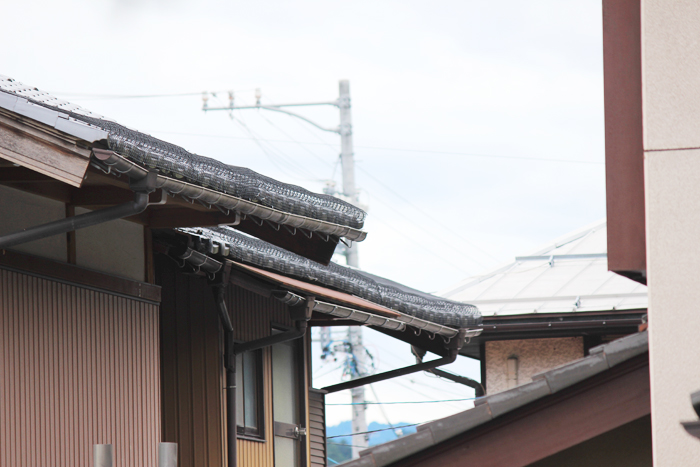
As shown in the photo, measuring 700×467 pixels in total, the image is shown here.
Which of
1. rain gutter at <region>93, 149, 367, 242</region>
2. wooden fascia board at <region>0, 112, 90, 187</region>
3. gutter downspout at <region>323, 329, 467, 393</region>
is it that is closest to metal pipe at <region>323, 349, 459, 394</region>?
gutter downspout at <region>323, 329, 467, 393</region>

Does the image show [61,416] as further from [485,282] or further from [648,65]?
[485,282]

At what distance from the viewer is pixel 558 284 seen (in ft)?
44.4

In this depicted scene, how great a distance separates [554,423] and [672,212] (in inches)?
44.7

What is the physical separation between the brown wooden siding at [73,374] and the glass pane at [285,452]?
322cm

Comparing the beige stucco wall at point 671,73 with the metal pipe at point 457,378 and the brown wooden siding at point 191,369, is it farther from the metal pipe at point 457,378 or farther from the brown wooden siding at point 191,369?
the metal pipe at point 457,378

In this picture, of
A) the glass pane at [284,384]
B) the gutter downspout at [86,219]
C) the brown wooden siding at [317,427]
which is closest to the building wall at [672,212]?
the gutter downspout at [86,219]

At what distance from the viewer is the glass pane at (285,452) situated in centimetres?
1038

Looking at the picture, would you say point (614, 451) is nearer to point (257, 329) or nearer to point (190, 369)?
point (190, 369)

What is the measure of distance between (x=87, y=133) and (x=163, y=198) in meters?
1.10

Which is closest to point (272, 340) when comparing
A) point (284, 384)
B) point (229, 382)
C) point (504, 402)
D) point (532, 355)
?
point (229, 382)

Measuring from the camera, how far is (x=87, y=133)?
4.91 meters

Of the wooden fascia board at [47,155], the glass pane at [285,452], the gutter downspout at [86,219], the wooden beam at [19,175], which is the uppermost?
the wooden beam at [19,175]

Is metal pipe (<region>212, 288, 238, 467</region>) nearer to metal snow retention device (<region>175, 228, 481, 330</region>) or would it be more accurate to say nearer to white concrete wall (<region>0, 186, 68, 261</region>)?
metal snow retention device (<region>175, 228, 481, 330</region>)

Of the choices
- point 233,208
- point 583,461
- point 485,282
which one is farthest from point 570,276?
point 583,461
